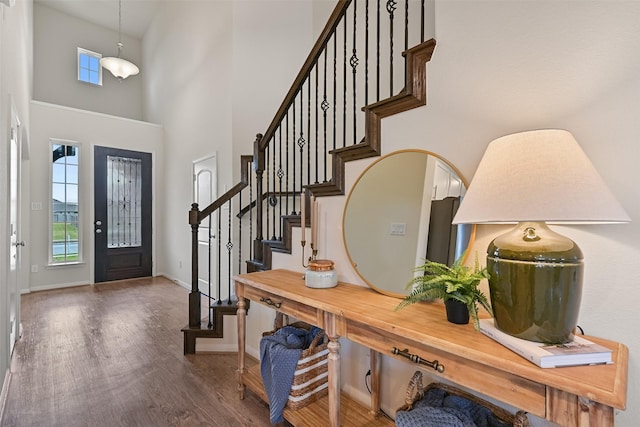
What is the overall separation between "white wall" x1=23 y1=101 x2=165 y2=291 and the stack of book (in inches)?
239

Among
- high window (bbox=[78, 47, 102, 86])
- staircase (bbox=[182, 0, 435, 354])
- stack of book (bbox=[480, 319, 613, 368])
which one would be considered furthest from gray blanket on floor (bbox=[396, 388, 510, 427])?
high window (bbox=[78, 47, 102, 86])

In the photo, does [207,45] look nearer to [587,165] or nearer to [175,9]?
[175,9]

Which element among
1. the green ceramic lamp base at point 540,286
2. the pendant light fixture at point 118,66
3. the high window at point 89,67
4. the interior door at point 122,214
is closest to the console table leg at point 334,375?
the green ceramic lamp base at point 540,286

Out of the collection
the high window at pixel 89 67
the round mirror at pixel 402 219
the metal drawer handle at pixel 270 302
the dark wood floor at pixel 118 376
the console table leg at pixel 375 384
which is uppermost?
the high window at pixel 89 67

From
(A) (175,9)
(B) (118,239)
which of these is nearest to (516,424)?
(B) (118,239)

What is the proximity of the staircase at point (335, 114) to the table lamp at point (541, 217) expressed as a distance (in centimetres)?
69

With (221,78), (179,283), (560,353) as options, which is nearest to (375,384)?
(560,353)

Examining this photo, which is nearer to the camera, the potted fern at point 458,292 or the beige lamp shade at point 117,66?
the potted fern at point 458,292

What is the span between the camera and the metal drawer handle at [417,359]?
1.02 m

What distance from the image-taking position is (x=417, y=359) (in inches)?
42.0

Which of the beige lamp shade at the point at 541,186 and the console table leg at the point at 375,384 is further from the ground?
the beige lamp shade at the point at 541,186

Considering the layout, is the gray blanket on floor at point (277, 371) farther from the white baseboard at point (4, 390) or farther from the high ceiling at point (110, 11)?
the high ceiling at point (110, 11)

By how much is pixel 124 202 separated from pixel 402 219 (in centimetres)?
550

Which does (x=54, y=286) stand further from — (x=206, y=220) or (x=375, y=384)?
(x=375, y=384)
